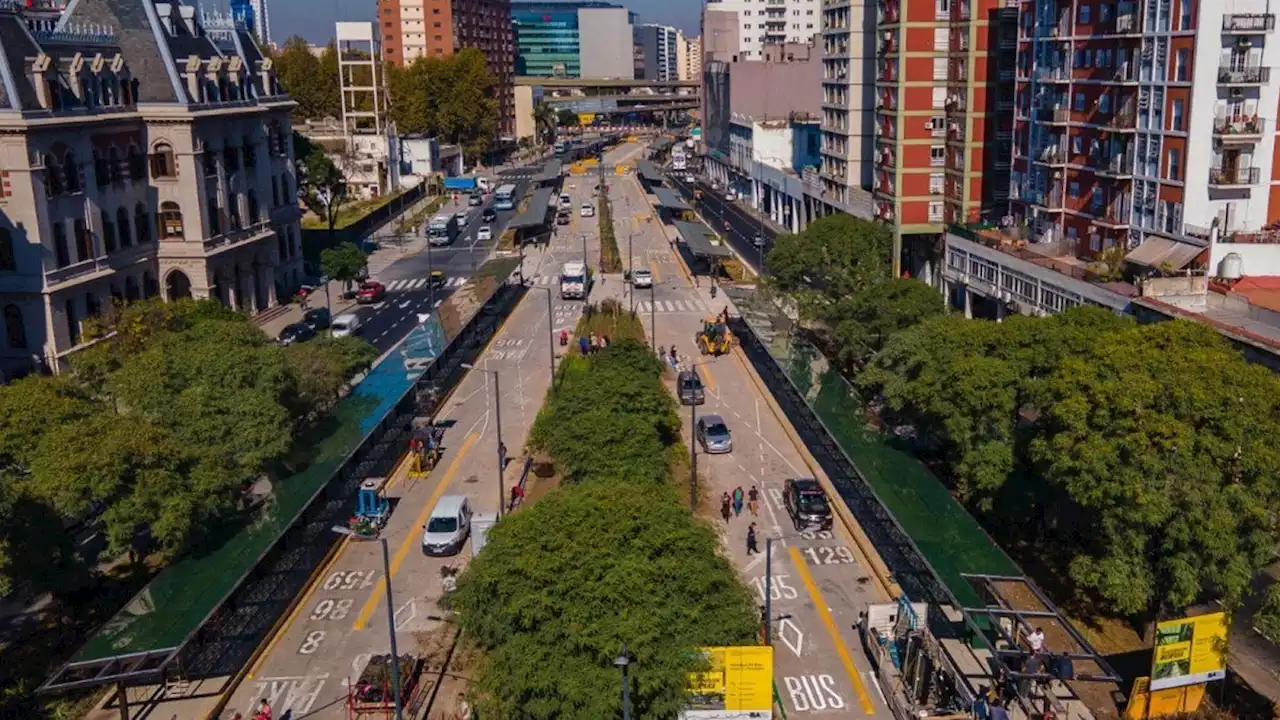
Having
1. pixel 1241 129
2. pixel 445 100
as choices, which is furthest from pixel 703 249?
pixel 445 100

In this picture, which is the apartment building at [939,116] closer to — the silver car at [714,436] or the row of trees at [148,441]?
the silver car at [714,436]

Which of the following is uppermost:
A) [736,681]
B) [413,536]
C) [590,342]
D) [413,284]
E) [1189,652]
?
[413,284]

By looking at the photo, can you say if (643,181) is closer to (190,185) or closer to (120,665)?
(190,185)

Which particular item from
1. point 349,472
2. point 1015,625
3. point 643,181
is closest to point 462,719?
point 1015,625

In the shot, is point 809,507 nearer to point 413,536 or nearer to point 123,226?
point 413,536

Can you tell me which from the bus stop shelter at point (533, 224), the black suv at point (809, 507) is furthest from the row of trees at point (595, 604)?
the bus stop shelter at point (533, 224)
